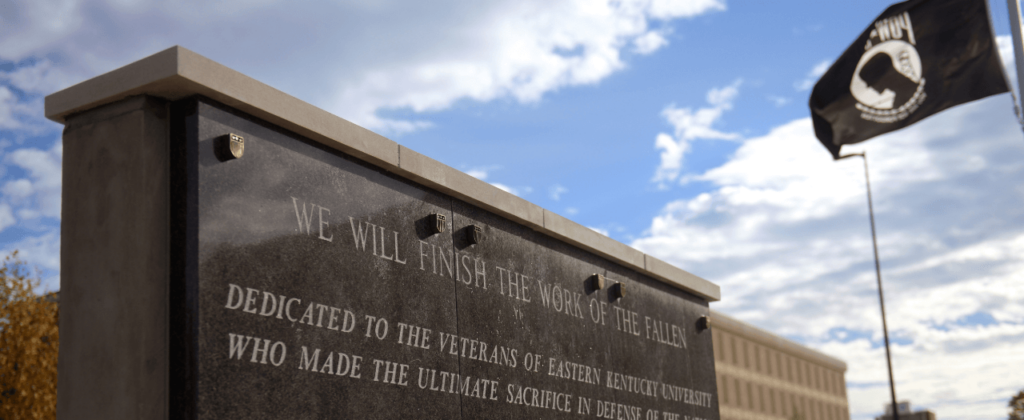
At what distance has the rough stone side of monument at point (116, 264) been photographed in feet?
14.6

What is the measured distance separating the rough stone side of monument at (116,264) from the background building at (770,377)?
30.7m

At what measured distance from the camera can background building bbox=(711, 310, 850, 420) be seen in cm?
3547

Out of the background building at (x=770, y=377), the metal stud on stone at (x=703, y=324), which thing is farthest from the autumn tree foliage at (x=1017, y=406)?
the metal stud on stone at (x=703, y=324)

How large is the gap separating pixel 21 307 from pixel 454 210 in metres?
20.8

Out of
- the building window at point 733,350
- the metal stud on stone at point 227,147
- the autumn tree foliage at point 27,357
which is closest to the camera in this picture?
the metal stud on stone at point 227,147

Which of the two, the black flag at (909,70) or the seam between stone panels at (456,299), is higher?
the black flag at (909,70)

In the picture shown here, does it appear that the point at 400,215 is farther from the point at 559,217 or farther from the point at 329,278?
the point at 559,217

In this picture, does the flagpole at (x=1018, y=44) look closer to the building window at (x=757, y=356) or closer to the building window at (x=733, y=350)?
the building window at (x=733, y=350)

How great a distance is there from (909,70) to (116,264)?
7083 mm

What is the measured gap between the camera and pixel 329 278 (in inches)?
211

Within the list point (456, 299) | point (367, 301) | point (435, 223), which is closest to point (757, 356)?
point (456, 299)

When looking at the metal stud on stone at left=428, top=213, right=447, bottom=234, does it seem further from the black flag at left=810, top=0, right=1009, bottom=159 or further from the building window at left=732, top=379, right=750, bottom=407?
the building window at left=732, top=379, right=750, bottom=407

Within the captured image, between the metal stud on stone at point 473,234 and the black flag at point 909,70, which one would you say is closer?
the metal stud on stone at point 473,234

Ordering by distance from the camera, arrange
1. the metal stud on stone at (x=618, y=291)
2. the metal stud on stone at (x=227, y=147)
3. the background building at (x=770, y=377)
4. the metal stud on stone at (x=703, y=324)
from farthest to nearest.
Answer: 1. the background building at (x=770, y=377)
2. the metal stud on stone at (x=703, y=324)
3. the metal stud on stone at (x=618, y=291)
4. the metal stud on stone at (x=227, y=147)
